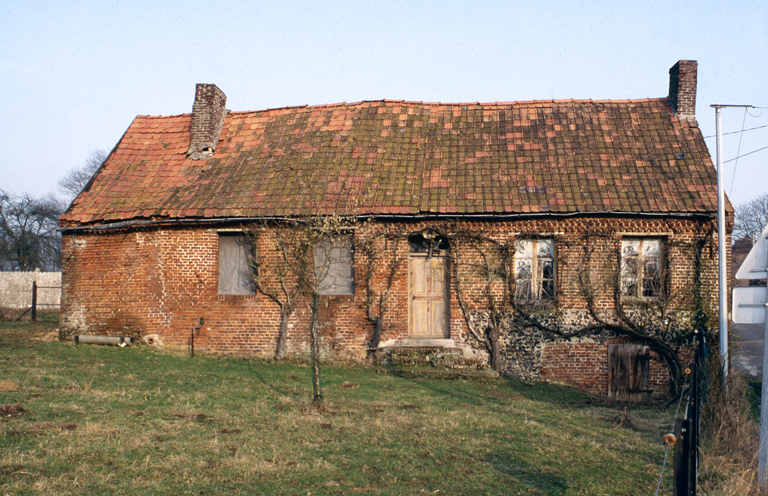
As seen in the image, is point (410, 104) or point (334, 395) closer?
point (334, 395)

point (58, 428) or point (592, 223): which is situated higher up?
point (592, 223)

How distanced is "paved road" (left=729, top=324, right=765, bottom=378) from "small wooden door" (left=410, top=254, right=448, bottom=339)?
20.7 feet

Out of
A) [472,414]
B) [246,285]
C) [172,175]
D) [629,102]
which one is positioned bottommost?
[472,414]

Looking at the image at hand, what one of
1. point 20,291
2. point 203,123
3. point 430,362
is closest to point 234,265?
point 203,123

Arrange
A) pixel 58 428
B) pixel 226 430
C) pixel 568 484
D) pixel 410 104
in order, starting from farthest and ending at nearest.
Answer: pixel 410 104 < pixel 226 430 < pixel 58 428 < pixel 568 484

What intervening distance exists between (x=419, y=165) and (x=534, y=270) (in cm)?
395

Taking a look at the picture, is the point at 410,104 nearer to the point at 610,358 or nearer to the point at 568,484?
the point at 610,358

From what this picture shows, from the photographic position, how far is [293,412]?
8.51 metres

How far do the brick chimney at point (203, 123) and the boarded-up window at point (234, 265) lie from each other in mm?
3145

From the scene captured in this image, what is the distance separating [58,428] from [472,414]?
232 inches

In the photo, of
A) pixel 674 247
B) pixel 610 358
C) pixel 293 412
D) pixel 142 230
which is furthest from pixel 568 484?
pixel 142 230

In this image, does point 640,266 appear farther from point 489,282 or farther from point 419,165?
point 419,165

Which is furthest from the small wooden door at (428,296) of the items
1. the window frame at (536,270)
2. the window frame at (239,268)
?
the window frame at (239,268)

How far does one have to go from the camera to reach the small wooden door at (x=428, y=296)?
44.6ft
